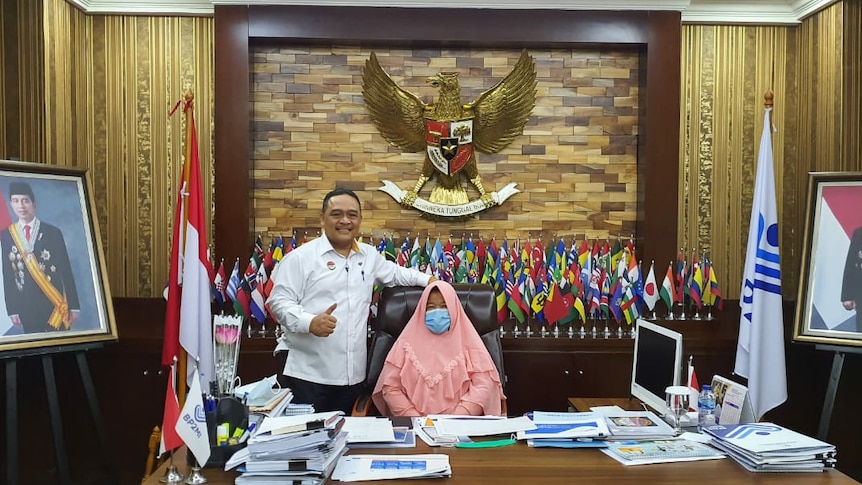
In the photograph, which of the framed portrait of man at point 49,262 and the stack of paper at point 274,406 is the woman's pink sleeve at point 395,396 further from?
the framed portrait of man at point 49,262

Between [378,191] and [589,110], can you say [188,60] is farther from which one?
[589,110]

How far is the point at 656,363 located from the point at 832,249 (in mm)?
1555

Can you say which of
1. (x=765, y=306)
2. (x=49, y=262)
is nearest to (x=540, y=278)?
(x=765, y=306)

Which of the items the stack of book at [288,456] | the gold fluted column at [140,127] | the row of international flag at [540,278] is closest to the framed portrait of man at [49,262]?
the row of international flag at [540,278]

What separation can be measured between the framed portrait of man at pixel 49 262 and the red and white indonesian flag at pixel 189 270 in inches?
11.8

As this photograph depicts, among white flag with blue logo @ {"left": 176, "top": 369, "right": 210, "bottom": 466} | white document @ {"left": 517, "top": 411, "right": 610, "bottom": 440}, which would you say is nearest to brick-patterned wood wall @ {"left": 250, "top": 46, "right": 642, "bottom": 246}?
white document @ {"left": 517, "top": 411, "right": 610, "bottom": 440}

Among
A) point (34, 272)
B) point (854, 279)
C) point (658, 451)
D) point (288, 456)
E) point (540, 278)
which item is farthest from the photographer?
point (540, 278)

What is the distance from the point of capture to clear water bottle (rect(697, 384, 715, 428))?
242 cm

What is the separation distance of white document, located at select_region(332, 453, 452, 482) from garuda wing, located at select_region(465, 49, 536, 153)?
2.71 metres

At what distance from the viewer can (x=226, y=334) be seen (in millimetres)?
2182

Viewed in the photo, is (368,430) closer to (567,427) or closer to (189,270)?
(567,427)

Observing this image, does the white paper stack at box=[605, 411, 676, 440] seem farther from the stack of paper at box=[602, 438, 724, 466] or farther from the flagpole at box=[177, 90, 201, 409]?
the flagpole at box=[177, 90, 201, 409]

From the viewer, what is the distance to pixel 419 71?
4434 millimetres

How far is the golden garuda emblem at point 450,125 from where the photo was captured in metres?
4.34
